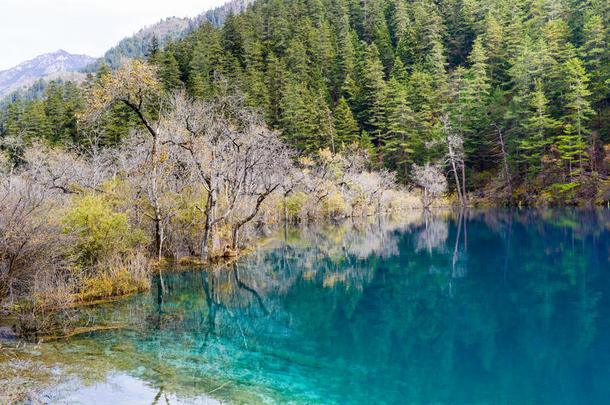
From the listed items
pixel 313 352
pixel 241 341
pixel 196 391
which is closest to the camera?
pixel 196 391

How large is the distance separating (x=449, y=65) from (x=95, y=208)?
69.6m

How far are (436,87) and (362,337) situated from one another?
198 ft

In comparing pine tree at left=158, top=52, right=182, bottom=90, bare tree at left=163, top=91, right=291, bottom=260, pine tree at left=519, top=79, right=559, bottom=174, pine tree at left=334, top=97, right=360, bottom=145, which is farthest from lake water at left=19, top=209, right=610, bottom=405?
pine tree at left=158, top=52, right=182, bottom=90

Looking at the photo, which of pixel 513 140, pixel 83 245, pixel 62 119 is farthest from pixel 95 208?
pixel 62 119

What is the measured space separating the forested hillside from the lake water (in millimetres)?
28380

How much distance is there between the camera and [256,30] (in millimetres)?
77125

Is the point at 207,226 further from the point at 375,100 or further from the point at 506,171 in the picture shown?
the point at 375,100

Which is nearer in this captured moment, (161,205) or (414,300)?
(414,300)

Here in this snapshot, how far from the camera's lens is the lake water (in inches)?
250

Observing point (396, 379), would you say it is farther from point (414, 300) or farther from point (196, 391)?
point (414, 300)

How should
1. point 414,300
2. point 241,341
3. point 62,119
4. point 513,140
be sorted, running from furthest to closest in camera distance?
point 62,119 < point 513,140 < point 414,300 < point 241,341

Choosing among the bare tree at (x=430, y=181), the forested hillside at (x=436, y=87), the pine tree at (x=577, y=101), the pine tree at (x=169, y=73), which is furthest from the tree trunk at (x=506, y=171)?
the pine tree at (x=169, y=73)

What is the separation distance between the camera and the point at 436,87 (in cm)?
6150

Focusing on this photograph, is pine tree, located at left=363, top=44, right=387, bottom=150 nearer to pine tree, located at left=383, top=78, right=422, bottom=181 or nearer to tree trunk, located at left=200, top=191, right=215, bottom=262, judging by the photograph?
pine tree, located at left=383, top=78, right=422, bottom=181
